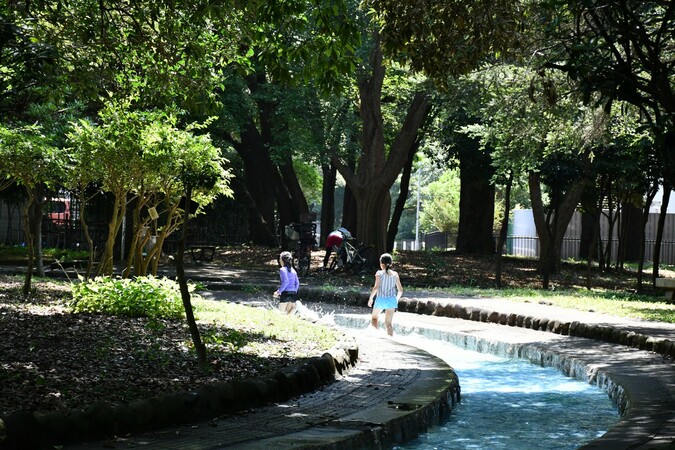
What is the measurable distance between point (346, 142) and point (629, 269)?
14.0 m

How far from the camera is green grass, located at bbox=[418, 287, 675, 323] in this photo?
19.5 m

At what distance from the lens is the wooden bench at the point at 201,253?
113 feet

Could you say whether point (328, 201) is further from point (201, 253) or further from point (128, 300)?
point (128, 300)

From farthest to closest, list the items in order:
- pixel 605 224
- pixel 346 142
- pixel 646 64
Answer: pixel 605 224 < pixel 346 142 < pixel 646 64

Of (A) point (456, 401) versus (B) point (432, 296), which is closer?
(A) point (456, 401)

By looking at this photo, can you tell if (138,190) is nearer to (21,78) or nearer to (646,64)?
(21,78)

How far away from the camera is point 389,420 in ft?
29.6

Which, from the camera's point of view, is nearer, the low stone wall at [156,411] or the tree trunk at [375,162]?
the low stone wall at [156,411]

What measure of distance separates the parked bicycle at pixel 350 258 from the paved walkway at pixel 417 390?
9.39 meters

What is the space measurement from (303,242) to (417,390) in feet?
62.8

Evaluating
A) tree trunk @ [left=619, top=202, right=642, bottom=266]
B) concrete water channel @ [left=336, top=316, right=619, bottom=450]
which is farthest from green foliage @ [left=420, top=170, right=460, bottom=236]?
concrete water channel @ [left=336, top=316, right=619, bottom=450]

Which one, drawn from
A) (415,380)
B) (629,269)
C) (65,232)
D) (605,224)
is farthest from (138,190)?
(605,224)

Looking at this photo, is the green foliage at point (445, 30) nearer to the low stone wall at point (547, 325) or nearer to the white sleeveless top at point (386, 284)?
the white sleeveless top at point (386, 284)

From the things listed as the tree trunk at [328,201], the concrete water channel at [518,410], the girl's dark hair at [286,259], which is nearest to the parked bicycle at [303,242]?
the girl's dark hair at [286,259]
